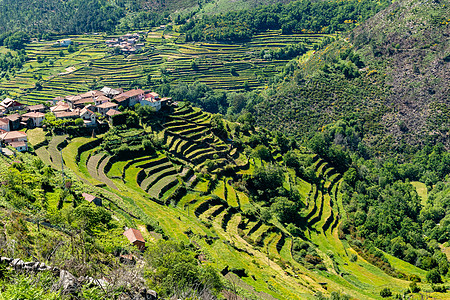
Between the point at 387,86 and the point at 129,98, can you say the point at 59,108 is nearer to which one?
the point at 129,98

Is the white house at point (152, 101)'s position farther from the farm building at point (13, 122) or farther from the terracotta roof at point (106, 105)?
the farm building at point (13, 122)

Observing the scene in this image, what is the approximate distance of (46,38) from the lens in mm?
194375

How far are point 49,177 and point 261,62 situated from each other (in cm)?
13515

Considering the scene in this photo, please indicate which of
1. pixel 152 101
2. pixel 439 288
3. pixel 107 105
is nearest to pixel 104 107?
pixel 107 105

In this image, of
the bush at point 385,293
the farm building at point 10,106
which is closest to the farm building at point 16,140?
the farm building at point 10,106

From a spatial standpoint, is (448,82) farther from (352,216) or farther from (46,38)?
(46,38)

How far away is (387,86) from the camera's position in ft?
452

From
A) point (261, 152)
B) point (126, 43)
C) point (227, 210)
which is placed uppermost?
point (126, 43)

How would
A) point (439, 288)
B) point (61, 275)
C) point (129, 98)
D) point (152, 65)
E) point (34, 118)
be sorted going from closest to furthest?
point (61, 275)
point (439, 288)
point (34, 118)
point (129, 98)
point (152, 65)

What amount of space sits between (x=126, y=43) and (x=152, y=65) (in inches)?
995

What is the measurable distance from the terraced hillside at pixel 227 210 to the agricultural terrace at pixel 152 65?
69.0 m

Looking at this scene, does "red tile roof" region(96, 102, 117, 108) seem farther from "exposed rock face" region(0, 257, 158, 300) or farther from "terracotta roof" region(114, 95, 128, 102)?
"exposed rock face" region(0, 257, 158, 300)

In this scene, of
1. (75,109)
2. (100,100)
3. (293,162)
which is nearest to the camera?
(75,109)

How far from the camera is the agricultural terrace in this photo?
15438 cm
